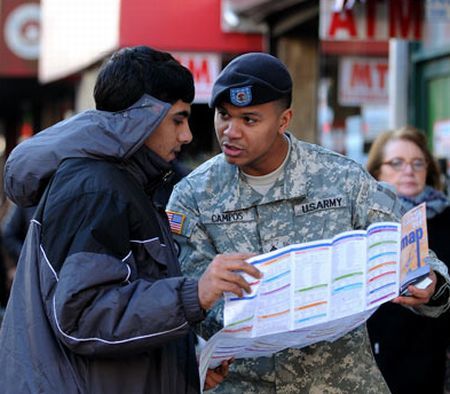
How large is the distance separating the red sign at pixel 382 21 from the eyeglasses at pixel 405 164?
3465mm

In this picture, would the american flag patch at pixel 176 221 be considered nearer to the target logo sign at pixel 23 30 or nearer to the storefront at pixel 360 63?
the storefront at pixel 360 63

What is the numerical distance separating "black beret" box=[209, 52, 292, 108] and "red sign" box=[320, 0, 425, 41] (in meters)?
5.44

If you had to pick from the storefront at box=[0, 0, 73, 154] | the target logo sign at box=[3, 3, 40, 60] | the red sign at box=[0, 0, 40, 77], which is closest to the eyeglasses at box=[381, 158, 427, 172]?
the storefront at box=[0, 0, 73, 154]

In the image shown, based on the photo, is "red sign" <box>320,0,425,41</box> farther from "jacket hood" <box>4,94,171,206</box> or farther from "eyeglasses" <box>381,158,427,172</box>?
"jacket hood" <box>4,94,171,206</box>

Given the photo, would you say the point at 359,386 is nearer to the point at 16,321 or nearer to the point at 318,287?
the point at 318,287

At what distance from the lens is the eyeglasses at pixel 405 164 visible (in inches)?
227

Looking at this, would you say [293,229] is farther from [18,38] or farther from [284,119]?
[18,38]

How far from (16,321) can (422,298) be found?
1.35 metres

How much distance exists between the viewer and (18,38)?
18.2 metres

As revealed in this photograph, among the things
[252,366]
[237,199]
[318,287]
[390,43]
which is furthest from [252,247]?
[390,43]

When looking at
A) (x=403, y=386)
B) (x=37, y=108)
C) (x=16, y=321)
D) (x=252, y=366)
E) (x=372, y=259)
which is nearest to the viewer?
(x=16, y=321)

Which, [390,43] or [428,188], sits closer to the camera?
[428,188]

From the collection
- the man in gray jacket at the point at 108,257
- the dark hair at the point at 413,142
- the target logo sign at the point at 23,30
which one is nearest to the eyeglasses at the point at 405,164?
the dark hair at the point at 413,142

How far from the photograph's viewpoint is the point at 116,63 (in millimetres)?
3244
